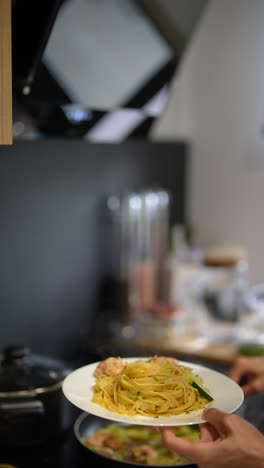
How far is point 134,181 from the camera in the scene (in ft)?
7.89

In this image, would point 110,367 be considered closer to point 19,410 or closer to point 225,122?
point 19,410

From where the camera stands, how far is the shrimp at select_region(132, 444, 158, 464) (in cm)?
125

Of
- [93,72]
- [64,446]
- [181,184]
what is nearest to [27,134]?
[93,72]

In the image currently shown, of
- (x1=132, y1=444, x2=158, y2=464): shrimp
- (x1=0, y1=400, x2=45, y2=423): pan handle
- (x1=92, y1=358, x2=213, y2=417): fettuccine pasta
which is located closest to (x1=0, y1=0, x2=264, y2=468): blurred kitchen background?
(x1=0, y1=400, x2=45, y2=423): pan handle

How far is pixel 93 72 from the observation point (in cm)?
163

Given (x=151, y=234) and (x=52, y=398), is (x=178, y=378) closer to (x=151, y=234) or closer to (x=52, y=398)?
(x=52, y=398)

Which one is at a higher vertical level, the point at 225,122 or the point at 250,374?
the point at 225,122

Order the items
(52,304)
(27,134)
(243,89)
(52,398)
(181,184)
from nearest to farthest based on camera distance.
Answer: (52,398)
(27,134)
(52,304)
(243,89)
(181,184)

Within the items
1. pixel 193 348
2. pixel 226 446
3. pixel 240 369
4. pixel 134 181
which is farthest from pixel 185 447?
pixel 134 181

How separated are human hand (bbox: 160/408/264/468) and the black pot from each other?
0.36 metres

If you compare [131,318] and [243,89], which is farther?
[243,89]

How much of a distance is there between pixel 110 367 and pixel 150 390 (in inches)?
4.0

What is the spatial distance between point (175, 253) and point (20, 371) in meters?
1.28

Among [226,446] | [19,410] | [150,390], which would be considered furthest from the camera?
[19,410]
